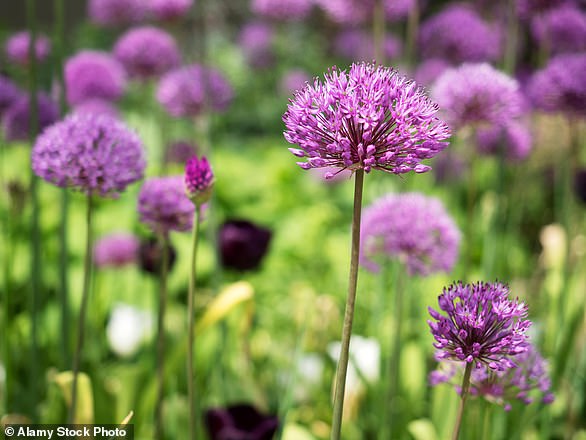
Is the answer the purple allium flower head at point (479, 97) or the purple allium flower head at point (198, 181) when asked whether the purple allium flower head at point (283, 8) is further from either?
the purple allium flower head at point (198, 181)

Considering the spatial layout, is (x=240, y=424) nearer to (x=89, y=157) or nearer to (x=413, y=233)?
(x=413, y=233)

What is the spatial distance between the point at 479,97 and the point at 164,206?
65 centimetres

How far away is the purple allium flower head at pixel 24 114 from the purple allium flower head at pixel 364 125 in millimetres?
941

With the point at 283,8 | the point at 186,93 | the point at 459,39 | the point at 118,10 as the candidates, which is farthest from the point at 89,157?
the point at 283,8

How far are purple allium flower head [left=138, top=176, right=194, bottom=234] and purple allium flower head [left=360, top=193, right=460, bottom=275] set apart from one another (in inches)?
16.1

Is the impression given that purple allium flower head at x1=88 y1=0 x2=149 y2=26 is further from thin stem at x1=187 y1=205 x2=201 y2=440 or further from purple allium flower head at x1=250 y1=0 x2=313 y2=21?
thin stem at x1=187 y1=205 x2=201 y2=440

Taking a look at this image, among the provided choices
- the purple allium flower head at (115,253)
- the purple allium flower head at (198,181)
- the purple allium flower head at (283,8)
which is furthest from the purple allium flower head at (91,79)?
the purple allium flower head at (198,181)

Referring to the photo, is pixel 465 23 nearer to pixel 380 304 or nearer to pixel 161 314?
pixel 380 304

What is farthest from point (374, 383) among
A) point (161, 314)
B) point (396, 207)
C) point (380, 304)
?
point (161, 314)

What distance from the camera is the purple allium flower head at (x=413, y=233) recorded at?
1.23 metres

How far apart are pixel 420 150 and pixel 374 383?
1082mm

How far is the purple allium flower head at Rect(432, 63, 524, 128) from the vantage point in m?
1.25

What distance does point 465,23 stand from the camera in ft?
5.98

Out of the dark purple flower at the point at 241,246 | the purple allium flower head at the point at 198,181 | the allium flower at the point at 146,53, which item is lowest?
the dark purple flower at the point at 241,246
